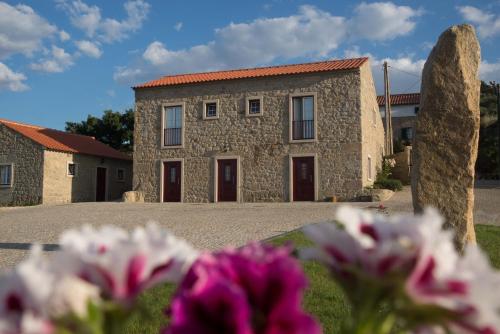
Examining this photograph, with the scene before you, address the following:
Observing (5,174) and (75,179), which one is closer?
(5,174)

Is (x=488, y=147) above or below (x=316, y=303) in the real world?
above

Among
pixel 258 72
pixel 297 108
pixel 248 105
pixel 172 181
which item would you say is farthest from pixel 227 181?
pixel 258 72

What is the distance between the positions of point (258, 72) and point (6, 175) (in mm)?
14490

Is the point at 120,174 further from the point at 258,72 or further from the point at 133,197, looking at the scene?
the point at 258,72

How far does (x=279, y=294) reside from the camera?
0.59m

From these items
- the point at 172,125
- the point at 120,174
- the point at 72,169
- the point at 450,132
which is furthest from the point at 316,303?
the point at 120,174

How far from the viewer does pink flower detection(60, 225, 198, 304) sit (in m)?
0.60

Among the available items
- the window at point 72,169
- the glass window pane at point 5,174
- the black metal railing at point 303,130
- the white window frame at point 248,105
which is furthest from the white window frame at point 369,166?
the glass window pane at point 5,174

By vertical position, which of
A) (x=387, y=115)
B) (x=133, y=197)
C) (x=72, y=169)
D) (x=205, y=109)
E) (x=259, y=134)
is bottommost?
→ (x=133, y=197)

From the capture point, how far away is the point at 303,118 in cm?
2095

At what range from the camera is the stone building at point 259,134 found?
2000 centimetres

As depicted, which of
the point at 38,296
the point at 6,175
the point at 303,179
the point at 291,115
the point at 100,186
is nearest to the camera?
the point at 38,296

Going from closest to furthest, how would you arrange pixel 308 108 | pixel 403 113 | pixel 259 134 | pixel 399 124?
pixel 308 108 → pixel 259 134 → pixel 399 124 → pixel 403 113

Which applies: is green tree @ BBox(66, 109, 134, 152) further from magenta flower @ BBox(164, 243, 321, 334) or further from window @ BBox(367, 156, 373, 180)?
magenta flower @ BBox(164, 243, 321, 334)
